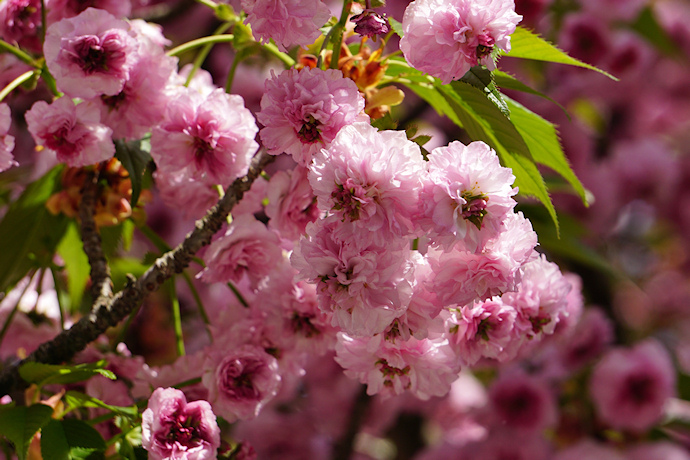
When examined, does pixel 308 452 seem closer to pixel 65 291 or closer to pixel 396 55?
pixel 65 291

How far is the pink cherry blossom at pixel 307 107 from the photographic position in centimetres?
49

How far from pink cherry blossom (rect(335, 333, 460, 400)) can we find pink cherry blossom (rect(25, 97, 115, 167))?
280 millimetres

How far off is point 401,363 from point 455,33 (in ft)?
0.84

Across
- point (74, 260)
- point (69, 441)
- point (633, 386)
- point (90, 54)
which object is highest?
point (90, 54)

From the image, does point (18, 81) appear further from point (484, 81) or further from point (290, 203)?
point (484, 81)

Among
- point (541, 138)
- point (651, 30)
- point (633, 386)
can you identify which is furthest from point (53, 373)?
point (651, 30)

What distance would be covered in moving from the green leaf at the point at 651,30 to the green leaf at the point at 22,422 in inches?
70.4

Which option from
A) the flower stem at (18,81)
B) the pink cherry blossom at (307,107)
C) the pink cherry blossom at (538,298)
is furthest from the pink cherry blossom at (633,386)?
the flower stem at (18,81)

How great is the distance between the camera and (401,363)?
0.54 meters

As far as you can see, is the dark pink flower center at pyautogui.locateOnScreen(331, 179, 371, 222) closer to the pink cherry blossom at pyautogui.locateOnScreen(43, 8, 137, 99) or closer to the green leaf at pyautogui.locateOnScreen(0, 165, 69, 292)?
the pink cherry blossom at pyautogui.locateOnScreen(43, 8, 137, 99)

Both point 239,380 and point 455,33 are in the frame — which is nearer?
point 455,33

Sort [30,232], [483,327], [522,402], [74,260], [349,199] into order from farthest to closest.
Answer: [522,402]
[74,260]
[30,232]
[483,327]
[349,199]

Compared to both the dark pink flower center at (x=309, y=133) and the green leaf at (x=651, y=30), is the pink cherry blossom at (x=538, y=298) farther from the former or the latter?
the green leaf at (x=651, y=30)

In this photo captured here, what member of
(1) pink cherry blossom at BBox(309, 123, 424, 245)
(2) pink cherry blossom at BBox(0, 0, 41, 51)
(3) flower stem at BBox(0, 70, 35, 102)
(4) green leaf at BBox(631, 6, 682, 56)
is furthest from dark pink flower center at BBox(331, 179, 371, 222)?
(4) green leaf at BBox(631, 6, 682, 56)
